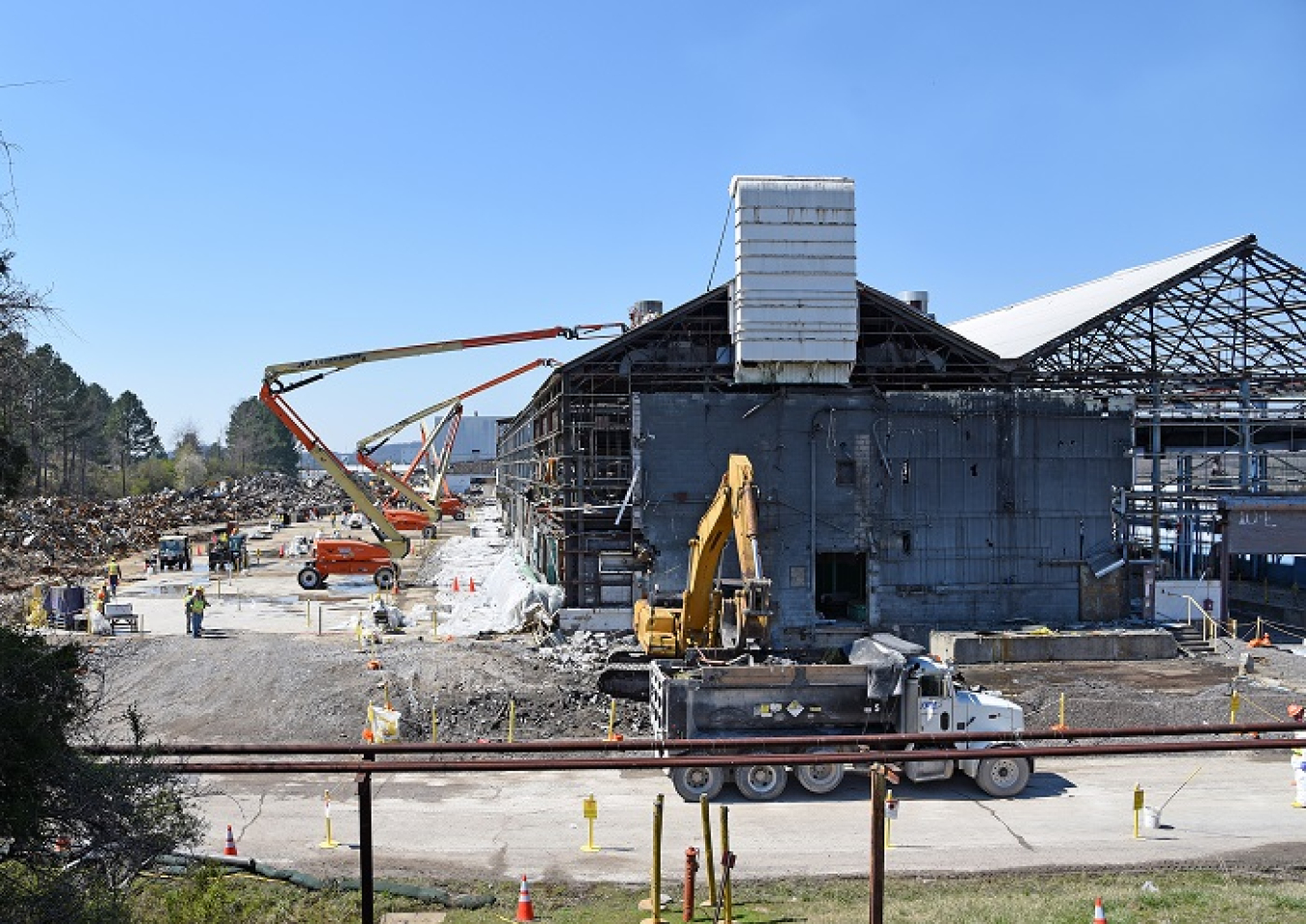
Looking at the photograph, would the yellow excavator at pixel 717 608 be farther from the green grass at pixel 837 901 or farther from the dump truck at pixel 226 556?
the dump truck at pixel 226 556

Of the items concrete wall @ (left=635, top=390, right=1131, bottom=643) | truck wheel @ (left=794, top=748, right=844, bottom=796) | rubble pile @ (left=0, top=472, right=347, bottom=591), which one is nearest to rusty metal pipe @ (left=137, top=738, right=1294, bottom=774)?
truck wheel @ (left=794, top=748, right=844, bottom=796)

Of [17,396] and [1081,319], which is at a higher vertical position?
[1081,319]

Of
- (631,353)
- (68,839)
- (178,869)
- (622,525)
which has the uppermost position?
(631,353)

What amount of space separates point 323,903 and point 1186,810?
528 inches

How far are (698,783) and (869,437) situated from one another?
17.2m

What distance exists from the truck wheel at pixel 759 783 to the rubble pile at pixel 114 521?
1959cm

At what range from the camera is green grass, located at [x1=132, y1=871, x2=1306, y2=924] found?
972cm

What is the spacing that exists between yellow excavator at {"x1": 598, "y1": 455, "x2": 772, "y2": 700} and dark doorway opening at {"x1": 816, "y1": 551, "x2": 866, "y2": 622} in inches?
475

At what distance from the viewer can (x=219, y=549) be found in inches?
1969

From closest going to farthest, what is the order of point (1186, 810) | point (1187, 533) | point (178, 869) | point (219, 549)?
1. point (178, 869)
2. point (1186, 810)
3. point (1187, 533)
4. point (219, 549)

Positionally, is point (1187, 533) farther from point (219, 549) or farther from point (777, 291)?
point (219, 549)

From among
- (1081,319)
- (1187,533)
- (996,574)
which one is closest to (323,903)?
(996,574)

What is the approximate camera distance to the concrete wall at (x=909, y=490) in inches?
1235

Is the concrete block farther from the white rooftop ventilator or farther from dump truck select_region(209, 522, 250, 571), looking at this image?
dump truck select_region(209, 522, 250, 571)
